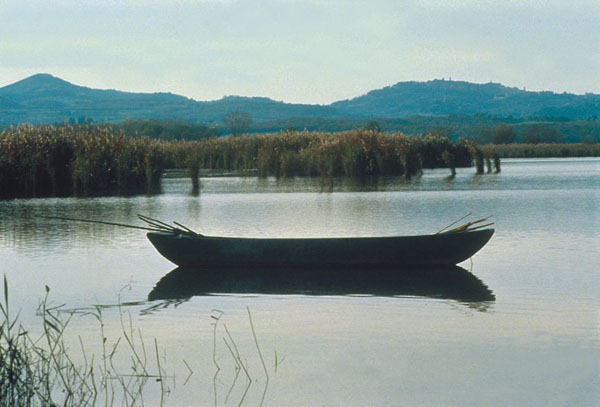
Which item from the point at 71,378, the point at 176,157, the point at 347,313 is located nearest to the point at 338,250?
the point at 347,313

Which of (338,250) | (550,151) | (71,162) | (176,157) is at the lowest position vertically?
(338,250)

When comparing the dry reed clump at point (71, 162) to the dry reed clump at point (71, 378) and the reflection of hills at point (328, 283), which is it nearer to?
the reflection of hills at point (328, 283)

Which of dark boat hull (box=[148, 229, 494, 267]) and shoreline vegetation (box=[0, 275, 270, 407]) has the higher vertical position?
dark boat hull (box=[148, 229, 494, 267])

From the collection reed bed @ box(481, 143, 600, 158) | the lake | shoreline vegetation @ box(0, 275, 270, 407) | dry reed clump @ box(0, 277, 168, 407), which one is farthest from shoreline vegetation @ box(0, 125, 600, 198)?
reed bed @ box(481, 143, 600, 158)

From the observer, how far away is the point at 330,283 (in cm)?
1150

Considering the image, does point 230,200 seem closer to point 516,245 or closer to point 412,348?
point 516,245

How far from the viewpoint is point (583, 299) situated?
33.4 feet

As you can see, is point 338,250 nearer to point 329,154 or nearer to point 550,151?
point 329,154

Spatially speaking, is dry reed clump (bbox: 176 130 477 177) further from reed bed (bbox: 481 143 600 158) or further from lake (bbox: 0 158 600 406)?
reed bed (bbox: 481 143 600 158)

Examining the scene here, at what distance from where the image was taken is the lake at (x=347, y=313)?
6.85 meters

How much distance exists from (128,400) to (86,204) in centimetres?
1879

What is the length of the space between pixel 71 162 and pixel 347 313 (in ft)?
66.1

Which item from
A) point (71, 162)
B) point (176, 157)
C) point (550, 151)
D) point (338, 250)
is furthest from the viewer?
point (550, 151)

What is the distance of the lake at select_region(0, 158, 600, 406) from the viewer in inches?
270
